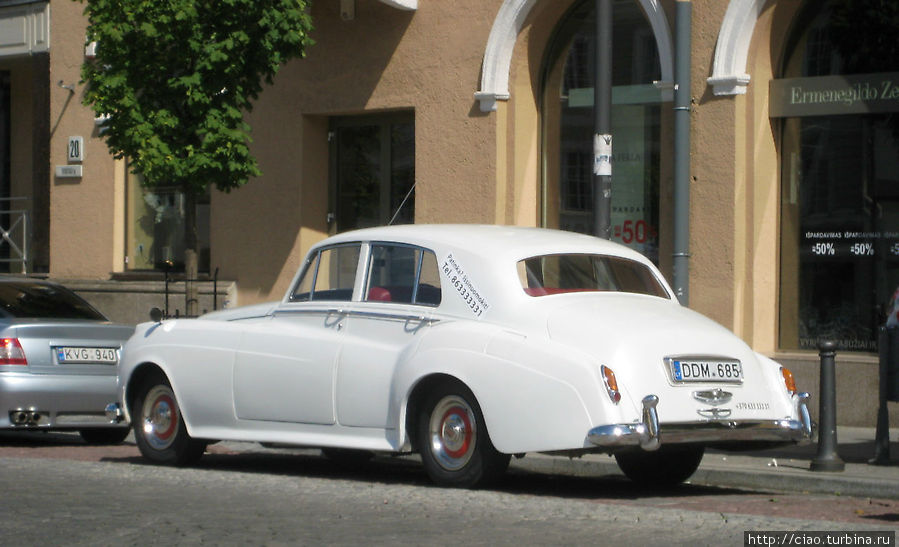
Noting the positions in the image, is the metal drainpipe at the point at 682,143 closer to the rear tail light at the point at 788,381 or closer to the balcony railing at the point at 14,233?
the rear tail light at the point at 788,381

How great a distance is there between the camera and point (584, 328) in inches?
308

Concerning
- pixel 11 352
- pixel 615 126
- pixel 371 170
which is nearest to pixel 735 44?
pixel 615 126

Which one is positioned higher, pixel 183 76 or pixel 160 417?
pixel 183 76

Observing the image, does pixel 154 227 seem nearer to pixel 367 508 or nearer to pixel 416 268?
pixel 416 268

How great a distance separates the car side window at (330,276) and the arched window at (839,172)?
18.9 feet

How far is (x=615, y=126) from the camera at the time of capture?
48.4ft

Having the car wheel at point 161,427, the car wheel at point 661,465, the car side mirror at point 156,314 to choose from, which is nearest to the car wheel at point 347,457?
the car wheel at point 161,427

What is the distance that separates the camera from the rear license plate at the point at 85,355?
1120 centimetres

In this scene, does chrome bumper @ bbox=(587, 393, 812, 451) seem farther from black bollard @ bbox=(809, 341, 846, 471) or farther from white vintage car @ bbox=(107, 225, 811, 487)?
black bollard @ bbox=(809, 341, 846, 471)

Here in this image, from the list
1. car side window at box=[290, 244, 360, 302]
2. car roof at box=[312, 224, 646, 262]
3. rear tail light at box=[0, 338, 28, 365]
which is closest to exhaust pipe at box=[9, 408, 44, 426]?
rear tail light at box=[0, 338, 28, 365]

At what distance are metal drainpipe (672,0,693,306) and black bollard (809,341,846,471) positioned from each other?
3.90 meters

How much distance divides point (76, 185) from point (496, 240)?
11.9 m

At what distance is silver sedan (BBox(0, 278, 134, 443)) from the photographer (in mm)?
10945

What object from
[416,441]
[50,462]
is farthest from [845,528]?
[50,462]
